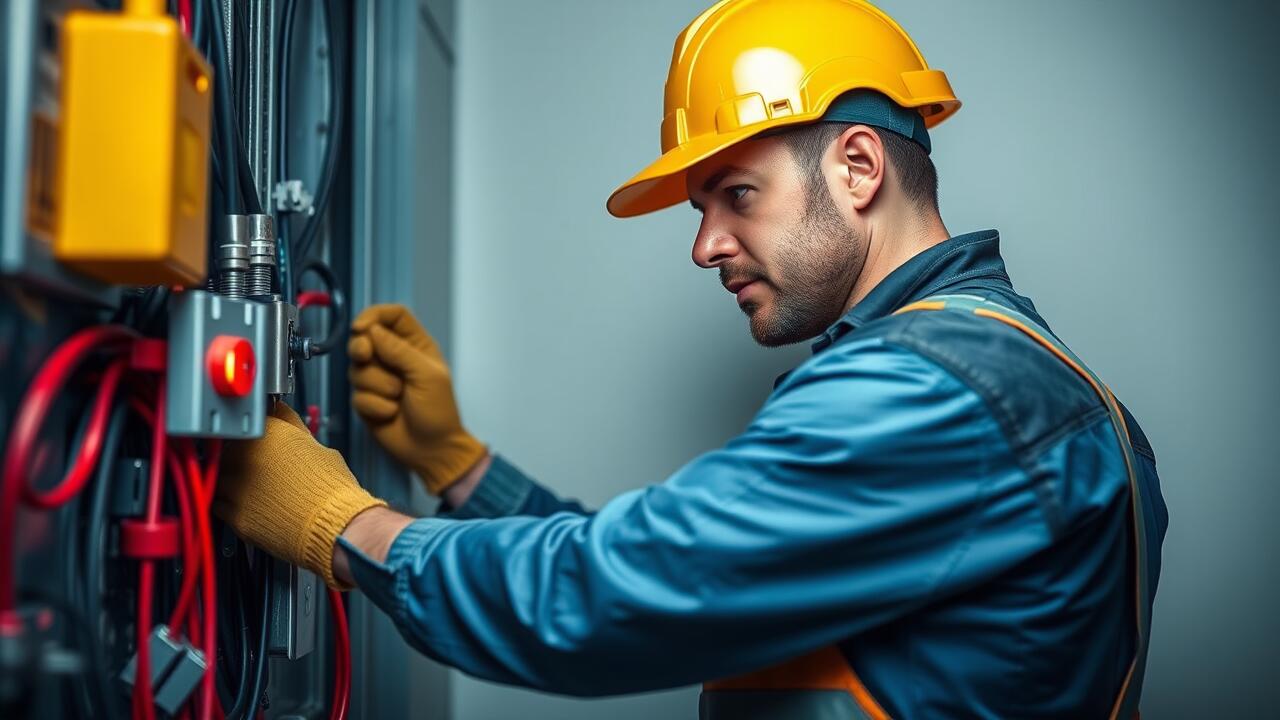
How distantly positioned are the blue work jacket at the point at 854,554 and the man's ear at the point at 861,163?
0.99 feet

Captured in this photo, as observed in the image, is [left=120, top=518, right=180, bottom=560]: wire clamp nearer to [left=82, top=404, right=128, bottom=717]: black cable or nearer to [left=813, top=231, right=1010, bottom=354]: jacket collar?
[left=82, top=404, right=128, bottom=717]: black cable

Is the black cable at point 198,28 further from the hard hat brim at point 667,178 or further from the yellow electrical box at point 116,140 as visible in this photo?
the hard hat brim at point 667,178

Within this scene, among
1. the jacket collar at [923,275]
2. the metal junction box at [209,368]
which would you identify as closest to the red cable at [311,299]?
the metal junction box at [209,368]

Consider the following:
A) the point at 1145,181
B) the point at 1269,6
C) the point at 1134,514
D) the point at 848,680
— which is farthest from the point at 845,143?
the point at 1269,6

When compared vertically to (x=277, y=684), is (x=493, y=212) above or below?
above

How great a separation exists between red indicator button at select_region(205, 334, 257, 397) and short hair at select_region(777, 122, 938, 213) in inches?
28.0

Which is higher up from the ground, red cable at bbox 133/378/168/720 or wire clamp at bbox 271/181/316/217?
wire clamp at bbox 271/181/316/217

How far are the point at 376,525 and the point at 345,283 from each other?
2.29 feet

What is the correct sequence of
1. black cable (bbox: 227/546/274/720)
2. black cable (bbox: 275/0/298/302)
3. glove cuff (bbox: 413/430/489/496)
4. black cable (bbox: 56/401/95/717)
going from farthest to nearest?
glove cuff (bbox: 413/430/489/496) → black cable (bbox: 275/0/298/302) → black cable (bbox: 227/546/274/720) → black cable (bbox: 56/401/95/717)

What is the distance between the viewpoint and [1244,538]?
158 centimetres

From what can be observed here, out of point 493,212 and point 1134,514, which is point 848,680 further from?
point 493,212

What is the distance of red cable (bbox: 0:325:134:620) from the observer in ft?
1.94

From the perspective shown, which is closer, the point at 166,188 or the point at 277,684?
Result: the point at 166,188

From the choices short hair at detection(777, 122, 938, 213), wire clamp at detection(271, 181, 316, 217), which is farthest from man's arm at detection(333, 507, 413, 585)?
short hair at detection(777, 122, 938, 213)
